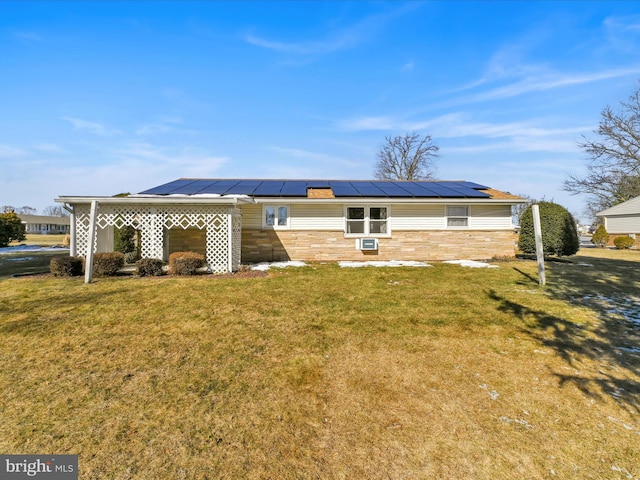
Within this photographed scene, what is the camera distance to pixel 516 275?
9.47 meters

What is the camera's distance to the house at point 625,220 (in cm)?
2623

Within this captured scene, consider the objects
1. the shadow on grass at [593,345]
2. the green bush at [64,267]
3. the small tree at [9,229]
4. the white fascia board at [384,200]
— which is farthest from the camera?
the small tree at [9,229]

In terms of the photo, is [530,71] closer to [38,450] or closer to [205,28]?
[205,28]

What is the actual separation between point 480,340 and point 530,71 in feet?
44.3

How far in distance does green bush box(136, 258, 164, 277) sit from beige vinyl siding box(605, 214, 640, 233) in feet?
122

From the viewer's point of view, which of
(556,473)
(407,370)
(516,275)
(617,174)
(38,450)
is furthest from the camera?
(617,174)

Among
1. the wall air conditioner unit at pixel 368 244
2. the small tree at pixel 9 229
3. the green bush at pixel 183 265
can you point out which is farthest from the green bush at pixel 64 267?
the small tree at pixel 9 229

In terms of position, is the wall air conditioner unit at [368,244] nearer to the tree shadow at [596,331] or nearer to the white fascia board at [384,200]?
the white fascia board at [384,200]

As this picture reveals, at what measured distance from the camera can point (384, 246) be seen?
13.0 meters

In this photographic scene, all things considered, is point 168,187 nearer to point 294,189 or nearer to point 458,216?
point 294,189

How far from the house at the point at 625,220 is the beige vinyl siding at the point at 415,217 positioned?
25.6m

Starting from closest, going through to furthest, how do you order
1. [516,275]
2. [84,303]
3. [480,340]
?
[480,340] → [84,303] → [516,275]

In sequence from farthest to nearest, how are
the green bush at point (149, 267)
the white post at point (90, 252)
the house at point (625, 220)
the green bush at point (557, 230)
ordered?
the house at point (625, 220), the green bush at point (557, 230), the green bush at point (149, 267), the white post at point (90, 252)

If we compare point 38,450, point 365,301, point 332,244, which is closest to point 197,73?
point 332,244
